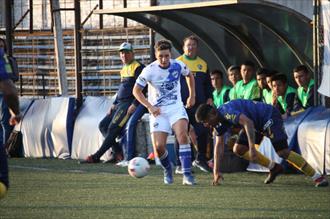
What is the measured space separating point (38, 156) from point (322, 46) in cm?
762

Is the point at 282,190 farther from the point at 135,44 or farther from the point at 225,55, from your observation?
the point at 135,44

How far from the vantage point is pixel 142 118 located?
760 inches

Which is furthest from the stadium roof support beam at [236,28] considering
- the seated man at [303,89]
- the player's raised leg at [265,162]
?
the player's raised leg at [265,162]

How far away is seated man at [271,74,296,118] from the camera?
54.0 ft

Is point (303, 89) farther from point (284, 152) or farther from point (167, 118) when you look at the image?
point (167, 118)

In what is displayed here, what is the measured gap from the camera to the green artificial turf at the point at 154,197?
1116cm

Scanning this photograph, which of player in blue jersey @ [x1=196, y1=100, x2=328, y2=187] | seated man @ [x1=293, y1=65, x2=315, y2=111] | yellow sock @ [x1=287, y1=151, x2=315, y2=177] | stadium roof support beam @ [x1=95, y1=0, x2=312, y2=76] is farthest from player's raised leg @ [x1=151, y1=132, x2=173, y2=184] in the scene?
stadium roof support beam @ [x1=95, y1=0, x2=312, y2=76]

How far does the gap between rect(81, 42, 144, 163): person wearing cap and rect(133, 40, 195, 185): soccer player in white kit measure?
11.5 ft

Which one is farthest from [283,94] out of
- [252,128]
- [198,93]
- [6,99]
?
[6,99]

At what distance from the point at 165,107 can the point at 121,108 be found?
13.9ft

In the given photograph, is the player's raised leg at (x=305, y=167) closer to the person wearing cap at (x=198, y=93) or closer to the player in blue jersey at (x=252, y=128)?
the player in blue jersey at (x=252, y=128)

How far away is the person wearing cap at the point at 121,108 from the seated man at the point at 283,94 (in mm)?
2729

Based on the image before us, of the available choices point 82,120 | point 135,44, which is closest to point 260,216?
point 82,120

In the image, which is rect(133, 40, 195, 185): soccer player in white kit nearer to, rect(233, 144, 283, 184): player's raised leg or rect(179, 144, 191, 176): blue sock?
rect(179, 144, 191, 176): blue sock
